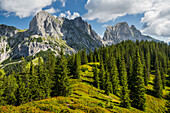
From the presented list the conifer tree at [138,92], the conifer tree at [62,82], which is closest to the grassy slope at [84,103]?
the conifer tree at [62,82]

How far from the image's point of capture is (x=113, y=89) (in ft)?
183

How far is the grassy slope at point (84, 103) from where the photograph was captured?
53.1ft

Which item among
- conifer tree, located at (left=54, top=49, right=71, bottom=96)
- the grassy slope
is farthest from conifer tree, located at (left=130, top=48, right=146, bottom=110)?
conifer tree, located at (left=54, top=49, right=71, bottom=96)

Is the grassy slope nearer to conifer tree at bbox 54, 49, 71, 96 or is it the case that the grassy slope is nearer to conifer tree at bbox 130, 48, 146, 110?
conifer tree at bbox 54, 49, 71, 96

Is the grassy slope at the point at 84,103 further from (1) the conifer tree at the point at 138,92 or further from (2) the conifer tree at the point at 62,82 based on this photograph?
(1) the conifer tree at the point at 138,92

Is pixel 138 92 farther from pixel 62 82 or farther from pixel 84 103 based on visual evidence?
pixel 62 82

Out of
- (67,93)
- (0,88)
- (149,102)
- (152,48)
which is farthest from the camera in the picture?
(152,48)

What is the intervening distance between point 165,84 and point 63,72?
81.5 m

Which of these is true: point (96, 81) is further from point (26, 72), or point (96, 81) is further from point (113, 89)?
point (26, 72)

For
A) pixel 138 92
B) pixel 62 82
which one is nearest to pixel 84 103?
pixel 62 82

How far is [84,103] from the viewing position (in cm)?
2158

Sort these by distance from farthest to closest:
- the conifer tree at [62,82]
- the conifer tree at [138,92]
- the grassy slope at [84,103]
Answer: the conifer tree at [138,92] → the conifer tree at [62,82] → the grassy slope at [84,103]

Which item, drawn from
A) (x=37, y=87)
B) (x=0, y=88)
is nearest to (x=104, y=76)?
(x=37, y=87)

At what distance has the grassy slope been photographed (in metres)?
16.2
